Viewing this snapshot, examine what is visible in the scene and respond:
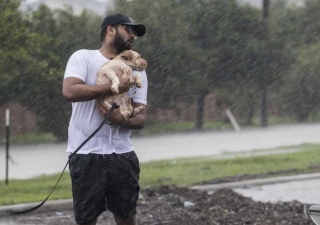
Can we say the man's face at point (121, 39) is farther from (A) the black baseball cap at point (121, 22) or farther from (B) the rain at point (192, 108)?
(B) the rain at point (192, 108)

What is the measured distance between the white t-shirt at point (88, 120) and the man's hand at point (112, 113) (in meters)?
0.06

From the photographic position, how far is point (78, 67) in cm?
528

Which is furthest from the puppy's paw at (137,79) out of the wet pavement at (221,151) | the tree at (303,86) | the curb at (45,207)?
the tree at (303,86)

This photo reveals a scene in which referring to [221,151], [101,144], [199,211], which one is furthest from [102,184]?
[221,151]

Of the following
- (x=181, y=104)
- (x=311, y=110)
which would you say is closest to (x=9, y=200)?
(x=181, y=104)

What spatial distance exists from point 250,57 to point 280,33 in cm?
142

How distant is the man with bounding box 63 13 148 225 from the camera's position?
17.4 ft

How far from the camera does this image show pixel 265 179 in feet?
41.7

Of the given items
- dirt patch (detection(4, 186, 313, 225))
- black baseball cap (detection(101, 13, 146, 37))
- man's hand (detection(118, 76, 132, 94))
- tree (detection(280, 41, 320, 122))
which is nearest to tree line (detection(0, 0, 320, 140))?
tree (detection(280, 41, 320, 122))

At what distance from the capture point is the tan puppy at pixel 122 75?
5.18m

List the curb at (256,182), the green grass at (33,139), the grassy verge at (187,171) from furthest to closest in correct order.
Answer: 1. the green grass at (33,139)
2. the curb at (256,182)
3. the grassy verge at (187,171)

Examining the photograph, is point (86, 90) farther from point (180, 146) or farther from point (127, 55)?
point (180, 146)

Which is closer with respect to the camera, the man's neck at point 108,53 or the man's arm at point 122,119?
the man's arm at point 122,119

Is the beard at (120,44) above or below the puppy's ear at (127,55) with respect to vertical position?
above
